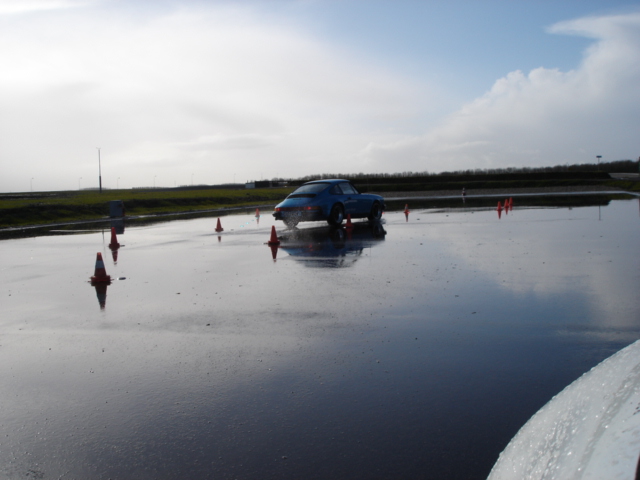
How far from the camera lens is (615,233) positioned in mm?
15766

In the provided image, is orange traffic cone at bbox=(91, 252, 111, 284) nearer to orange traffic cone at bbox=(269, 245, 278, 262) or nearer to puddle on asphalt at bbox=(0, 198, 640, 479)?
puddle on asphalt at bbox=(0, 198, 640, 479)

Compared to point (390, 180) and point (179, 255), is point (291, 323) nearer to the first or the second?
point (179, 255)

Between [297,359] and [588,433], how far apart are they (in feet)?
12.1

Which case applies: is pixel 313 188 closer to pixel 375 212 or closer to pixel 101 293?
pixel 375 212

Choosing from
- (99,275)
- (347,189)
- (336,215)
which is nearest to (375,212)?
(347,189)

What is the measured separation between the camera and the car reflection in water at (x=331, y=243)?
1225 cm

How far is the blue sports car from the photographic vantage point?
19.4 m

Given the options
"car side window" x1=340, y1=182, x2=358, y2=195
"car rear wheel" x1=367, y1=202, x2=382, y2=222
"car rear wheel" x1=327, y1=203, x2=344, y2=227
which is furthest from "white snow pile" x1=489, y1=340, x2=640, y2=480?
"car rear wheel" x1=367, y1=202, x2=382, y2=222

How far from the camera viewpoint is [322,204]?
19375 millimetres

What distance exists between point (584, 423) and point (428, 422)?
201cm

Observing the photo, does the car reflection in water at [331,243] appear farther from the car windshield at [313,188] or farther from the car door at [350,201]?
the car windshield at [313,188]

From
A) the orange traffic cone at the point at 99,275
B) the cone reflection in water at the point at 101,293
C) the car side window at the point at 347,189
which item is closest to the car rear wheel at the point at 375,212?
the car side window at the point at 347,189

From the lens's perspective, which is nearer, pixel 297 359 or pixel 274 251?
pixel 297 359

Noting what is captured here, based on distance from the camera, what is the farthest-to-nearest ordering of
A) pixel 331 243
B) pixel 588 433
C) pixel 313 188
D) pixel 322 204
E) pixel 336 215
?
pixel 313 188 → pixel 336 215 → pixel 322 204 → pixel 331 243 → pixel 588 433
